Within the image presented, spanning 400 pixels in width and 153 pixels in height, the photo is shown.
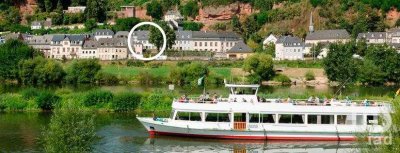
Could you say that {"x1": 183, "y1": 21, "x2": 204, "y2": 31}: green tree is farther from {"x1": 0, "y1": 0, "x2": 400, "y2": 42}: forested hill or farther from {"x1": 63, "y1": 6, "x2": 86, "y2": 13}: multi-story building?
{"x1": 63, "y1": 6, "x2": 86, "y2": 13}: multi-story building

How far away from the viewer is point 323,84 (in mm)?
82062

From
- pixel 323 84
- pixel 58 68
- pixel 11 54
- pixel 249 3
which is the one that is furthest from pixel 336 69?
pixel 249 3

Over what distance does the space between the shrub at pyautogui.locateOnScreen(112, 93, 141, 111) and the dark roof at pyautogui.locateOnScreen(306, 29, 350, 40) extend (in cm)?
6620

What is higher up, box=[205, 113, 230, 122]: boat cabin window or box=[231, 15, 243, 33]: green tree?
box=[231, 15, 243, 33]: green tree

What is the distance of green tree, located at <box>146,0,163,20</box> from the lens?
434ft

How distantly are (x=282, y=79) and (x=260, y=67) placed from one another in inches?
114

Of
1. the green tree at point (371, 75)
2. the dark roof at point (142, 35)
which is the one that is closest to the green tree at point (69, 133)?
the green tree at point (371, 75)

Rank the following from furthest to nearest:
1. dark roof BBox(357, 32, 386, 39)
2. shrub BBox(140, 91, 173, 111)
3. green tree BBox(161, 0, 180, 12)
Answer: green tree BBox(161, 0, 180, 12)
dark roof BBox(357, 32, 386, 39)
shrub BBox(140, 91, 173, 111)

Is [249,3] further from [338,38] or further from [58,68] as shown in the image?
[58,68]

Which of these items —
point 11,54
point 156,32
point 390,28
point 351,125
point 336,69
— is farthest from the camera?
point 390,28

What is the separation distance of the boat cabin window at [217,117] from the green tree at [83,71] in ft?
147

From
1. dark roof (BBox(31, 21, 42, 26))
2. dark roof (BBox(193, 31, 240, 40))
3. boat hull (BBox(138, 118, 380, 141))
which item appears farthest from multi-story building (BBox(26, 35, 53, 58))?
boat hull (BBox(138, 118, 380, 141))

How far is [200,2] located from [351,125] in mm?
97982

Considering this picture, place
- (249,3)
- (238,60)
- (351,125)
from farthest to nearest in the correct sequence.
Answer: (249,3), (238,60), (351,125)
